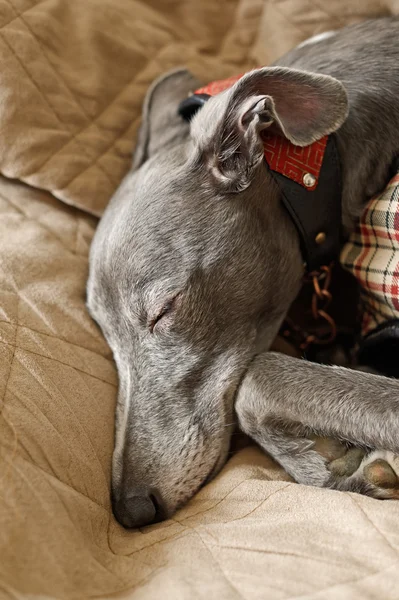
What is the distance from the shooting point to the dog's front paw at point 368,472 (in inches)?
57.1

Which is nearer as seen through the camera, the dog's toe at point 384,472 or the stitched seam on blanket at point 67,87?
the dog's toe at point 384,472

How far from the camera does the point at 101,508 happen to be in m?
1.54

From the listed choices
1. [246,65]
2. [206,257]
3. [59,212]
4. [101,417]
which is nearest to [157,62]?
[246,65]

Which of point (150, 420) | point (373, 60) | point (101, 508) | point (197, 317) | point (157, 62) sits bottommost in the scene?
point (101, 508)

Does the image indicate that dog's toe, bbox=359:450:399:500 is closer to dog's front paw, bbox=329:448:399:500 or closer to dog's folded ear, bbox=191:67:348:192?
dog's front paw, bbox=329:448:399:500

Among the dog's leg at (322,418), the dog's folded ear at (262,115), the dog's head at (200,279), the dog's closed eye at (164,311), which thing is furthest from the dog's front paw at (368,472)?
the dog's folded ear at (262,115)

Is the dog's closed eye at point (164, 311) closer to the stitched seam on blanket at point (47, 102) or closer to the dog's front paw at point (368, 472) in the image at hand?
the dog's front paw at point (368, 472)

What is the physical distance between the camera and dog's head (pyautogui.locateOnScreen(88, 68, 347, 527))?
1639mm

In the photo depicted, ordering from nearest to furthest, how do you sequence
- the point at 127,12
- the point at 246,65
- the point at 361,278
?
the point at 361,278
the point at 127,12
the point at 246,65

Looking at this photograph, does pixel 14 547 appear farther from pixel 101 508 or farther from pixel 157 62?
pixel 157 62

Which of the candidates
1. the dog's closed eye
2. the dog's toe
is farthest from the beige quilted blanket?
the dog's closed eye

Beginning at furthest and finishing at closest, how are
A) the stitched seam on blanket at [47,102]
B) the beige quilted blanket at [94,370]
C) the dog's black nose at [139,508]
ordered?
1. the stitched seam on blanket at [47,102]
2. the dog's black nose at [139,508]
3. the beige quilted blanket at [94,370]

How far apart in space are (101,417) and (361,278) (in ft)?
2.71

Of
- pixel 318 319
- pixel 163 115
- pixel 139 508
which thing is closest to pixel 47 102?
pixel 163 115
